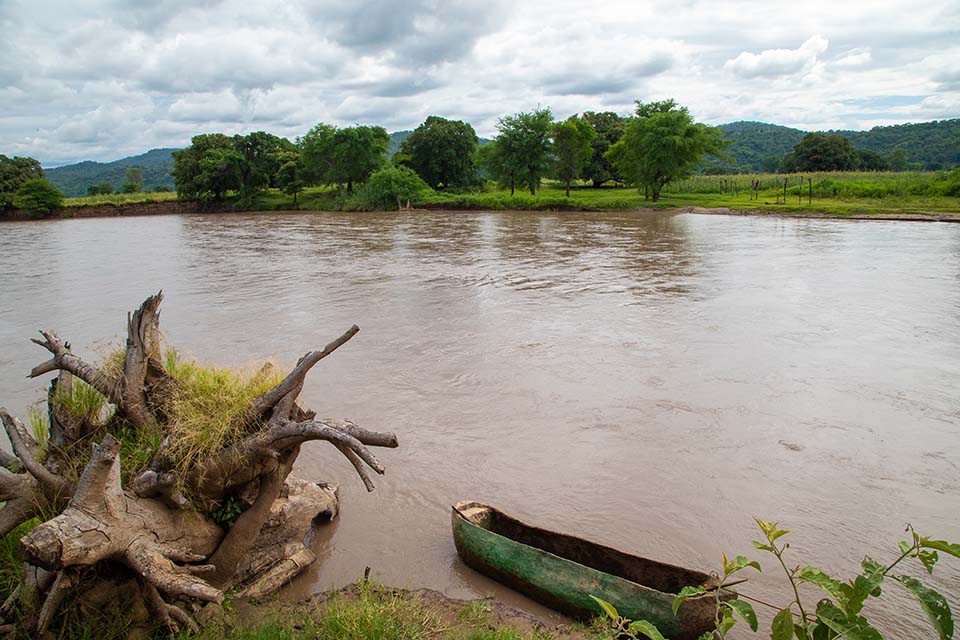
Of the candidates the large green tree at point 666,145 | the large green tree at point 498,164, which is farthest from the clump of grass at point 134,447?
the large green tree at point 498,164

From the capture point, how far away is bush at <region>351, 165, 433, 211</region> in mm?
54844

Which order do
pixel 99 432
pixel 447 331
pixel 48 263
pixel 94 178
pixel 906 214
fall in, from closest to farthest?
1. pixel 99 432
2. pixel 447 331
3. pixel 48 263
4. pixel 906 214
5. pixel 94 178

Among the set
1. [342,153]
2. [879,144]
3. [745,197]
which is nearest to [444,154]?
[342,153]

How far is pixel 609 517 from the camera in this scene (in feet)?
22.2

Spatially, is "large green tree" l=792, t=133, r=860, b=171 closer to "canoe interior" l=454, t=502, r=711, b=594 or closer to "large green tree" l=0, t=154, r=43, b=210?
"large green tree" l=0, t=154, r=43, b=210

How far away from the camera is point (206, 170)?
6091 cm

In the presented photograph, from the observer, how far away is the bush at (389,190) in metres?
54.8

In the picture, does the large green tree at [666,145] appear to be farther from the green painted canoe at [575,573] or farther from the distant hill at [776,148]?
the green painted canoe at [575,573]

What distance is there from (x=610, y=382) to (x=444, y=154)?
54620 mm

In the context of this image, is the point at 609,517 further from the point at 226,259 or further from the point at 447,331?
the point at 226,259

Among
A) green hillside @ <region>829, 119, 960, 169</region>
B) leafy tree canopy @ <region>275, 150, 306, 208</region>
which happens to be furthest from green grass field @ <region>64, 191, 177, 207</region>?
green hillside @ <region>829, 119, 960, 169</region>

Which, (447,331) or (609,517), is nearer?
(609,517)

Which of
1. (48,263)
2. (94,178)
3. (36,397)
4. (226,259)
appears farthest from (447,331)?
(94,178)

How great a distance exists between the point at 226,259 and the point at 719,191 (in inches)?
1635
